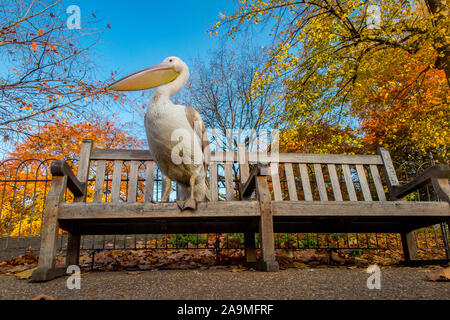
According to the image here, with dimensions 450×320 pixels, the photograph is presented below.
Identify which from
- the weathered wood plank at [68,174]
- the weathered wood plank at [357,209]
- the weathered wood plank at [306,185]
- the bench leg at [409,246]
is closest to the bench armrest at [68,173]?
the weathered wood plank at [68,174]

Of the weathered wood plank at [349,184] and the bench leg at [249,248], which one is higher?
the weathered wood plank at [349,184]

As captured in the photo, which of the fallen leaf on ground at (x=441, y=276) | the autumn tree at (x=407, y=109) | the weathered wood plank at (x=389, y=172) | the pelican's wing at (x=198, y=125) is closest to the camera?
the fallen leaf on ground at (x=441, y=276)

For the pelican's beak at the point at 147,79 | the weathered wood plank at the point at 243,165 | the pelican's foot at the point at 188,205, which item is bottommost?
the pelican's foot at the point at 188,205

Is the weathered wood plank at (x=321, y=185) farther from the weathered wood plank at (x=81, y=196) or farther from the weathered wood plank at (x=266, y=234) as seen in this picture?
the weathered wood plank at (x=81, y=196)

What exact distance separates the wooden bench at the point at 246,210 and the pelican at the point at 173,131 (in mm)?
308

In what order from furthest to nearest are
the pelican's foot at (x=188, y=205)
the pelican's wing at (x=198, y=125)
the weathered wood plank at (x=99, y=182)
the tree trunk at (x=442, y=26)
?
1. the tree trunk at (x=442, y=26)
2. the weathered wood plank at (x=99, y=182)
3. the pelican's wing at (x=198, y=125)
4. the pelican's foot at (x=188, y=205)

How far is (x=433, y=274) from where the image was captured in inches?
70.8

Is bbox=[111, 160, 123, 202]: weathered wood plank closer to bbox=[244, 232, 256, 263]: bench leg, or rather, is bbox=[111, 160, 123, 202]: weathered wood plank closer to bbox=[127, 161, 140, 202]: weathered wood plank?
bbox=[127, 161, 140, 202]: weathered wood plank

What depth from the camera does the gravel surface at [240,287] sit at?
1.48 meters

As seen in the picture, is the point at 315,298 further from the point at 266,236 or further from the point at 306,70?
the point at 306,70

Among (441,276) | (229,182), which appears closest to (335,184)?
(229,182)

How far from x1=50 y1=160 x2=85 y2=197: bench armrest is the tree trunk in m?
6.67

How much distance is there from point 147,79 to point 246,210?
4.89 feet

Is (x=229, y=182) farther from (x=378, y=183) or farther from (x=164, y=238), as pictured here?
(x=164, y=238)
